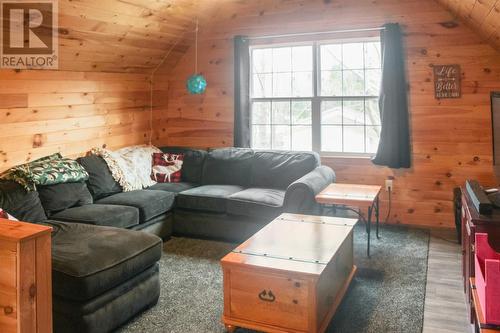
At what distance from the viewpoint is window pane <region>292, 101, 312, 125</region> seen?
17.0ft

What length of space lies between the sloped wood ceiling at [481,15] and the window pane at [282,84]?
1.73 m

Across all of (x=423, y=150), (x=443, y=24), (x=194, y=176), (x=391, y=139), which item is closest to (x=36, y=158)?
(x=194, y=176)

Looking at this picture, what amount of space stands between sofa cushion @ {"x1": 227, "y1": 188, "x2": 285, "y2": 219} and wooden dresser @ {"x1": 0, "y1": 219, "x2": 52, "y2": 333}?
2499 millimetres

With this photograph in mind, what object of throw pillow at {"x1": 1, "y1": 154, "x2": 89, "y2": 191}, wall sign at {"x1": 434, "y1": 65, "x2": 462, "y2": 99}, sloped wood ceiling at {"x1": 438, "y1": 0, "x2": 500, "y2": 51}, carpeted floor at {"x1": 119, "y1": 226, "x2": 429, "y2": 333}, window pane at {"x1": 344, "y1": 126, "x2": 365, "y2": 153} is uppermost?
sloped wood ceiling at {"x1": 438, "y1": 0, "x2": 500, "y2": 51}

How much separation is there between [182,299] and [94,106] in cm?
249

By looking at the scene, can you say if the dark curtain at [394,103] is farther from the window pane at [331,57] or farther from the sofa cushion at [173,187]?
the sofa cushion at [173,187]

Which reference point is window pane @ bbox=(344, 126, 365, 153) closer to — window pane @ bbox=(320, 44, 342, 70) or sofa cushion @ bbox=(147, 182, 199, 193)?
window pane @ bbox=(320, 44, 342, 70)

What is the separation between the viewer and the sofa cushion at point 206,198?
432cm

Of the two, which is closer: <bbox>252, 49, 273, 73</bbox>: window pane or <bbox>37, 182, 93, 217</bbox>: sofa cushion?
<bbox>37, 182, 93, 217</bbox>: sofa cushion

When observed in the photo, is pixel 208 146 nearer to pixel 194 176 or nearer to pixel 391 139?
pixel 194 176

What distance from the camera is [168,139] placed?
19.2ft

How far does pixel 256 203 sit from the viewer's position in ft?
13.6

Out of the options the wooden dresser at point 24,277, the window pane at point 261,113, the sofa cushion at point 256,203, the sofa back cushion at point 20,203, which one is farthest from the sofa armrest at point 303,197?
the wooden dresser at point 24,277

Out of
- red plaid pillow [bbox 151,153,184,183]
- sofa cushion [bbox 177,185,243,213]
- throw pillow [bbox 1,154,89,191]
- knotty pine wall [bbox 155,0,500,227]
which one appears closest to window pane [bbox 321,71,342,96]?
knotty pine wall [bbox 155,0,500,227]
